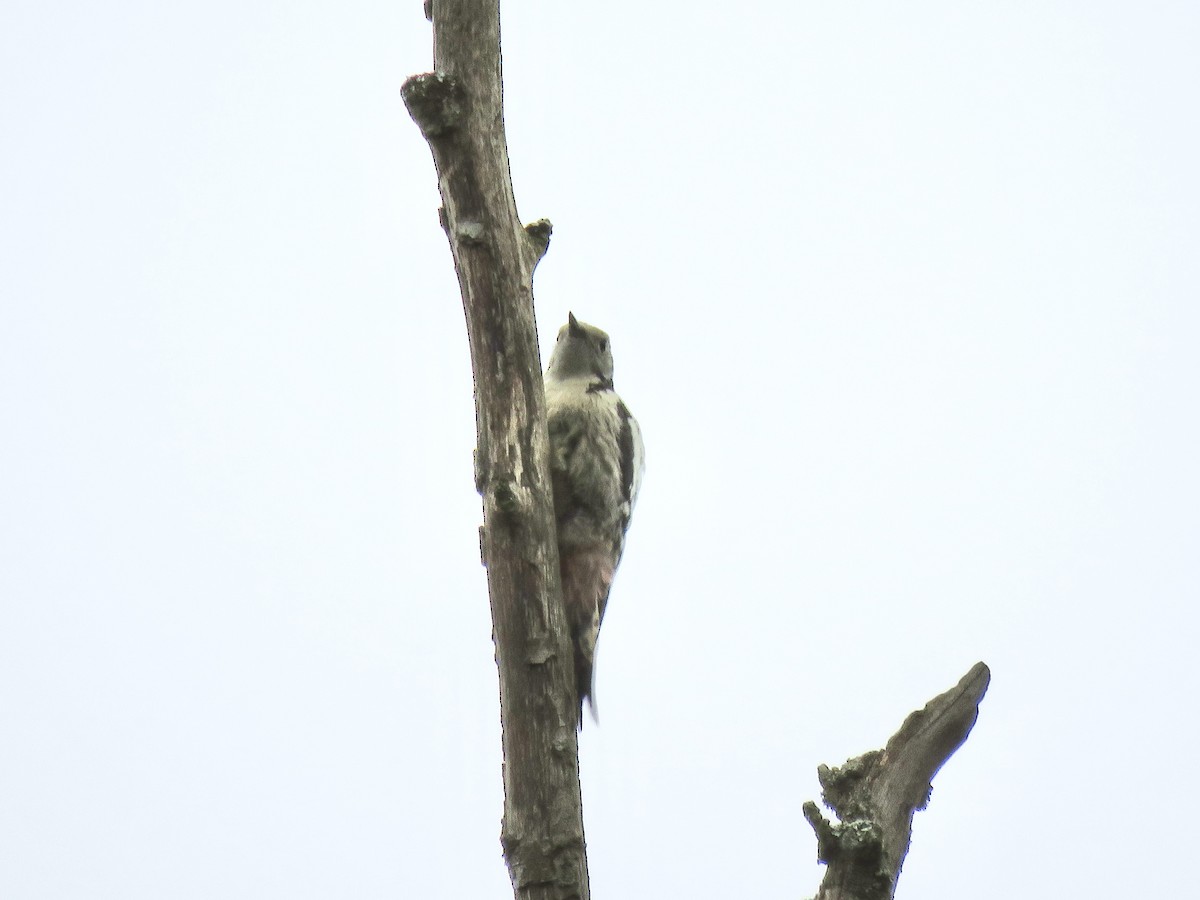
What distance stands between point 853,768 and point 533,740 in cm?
86

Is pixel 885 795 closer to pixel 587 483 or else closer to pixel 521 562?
pixel 521 562

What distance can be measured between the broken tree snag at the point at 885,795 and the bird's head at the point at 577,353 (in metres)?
1.94

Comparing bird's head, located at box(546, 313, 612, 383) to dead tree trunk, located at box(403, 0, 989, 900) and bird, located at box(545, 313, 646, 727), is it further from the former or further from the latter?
dead tree trunk, located at box(403, 0, 989, 900)

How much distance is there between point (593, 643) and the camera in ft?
12.5

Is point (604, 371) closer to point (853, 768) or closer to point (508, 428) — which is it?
point (508, 428)

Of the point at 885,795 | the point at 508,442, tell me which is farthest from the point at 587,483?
the point at 885,795

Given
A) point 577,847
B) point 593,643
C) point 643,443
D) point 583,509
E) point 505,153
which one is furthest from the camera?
point 643,443

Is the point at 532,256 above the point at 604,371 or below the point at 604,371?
below

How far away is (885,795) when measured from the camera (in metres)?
3.42

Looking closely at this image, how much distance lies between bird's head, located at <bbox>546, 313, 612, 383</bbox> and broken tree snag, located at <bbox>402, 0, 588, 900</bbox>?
139 centimetres

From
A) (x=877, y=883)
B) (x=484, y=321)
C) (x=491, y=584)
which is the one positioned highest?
(x=484, y=321)

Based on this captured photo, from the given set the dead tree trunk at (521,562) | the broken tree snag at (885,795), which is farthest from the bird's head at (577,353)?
the broken tree snag at (885,795)

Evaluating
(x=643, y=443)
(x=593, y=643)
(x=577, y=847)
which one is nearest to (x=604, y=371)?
(x=643, y=443)

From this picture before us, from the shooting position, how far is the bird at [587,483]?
149 inches
